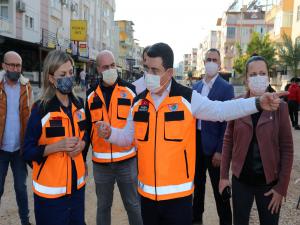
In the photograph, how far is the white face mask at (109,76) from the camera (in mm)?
3684

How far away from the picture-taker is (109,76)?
368 centimetres

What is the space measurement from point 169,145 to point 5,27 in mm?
23117

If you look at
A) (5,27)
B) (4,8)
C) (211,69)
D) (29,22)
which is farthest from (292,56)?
(211,69)

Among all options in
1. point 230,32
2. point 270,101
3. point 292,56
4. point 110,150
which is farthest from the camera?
point 230,32

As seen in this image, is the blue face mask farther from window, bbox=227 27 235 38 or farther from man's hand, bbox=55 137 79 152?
window, bbox=227 27 235 38

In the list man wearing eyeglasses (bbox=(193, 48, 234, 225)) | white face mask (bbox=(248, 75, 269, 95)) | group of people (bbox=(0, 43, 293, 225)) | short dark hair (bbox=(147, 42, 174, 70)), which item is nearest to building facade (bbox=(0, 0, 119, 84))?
man wearing eyeglasses (bbox=(193, 48, 234, 225))

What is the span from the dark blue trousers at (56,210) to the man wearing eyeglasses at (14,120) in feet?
4.47

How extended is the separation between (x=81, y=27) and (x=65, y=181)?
3137 centimetres

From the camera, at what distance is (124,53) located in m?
79.8

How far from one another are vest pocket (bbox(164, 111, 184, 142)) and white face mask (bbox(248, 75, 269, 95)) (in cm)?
87

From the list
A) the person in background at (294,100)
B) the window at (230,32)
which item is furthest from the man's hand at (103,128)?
the window at (230,32)

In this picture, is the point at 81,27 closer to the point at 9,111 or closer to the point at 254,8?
the point at 9,111

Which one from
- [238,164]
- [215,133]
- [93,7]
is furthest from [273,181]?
[93,7]

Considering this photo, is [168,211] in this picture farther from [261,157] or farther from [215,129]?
[215,129]
